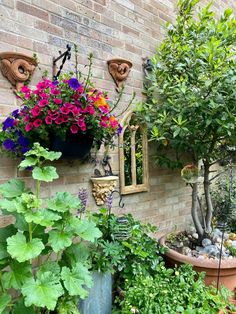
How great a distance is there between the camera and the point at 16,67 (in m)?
1.64

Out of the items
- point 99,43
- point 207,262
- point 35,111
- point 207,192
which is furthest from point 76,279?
point 99,43

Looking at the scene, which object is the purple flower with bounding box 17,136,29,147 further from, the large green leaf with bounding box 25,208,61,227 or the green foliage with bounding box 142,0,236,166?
the green foliage with bounding box 142,0,236,166

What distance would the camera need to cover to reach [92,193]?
212 centimetres

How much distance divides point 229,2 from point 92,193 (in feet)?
10.8

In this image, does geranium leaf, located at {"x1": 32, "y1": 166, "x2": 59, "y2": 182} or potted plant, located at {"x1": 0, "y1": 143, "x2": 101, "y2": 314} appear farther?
geranium leaf, located at {"x1": 32, "y1": 166, "x2": 59, "y2": 182}

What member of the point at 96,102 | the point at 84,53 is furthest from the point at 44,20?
the point at 96,102

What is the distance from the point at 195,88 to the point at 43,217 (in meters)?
1.54

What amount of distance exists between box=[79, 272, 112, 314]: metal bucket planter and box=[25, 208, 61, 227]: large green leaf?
0.56m

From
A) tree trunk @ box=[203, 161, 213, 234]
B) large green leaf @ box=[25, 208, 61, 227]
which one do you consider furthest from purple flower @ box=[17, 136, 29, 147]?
tree trunk @ box=[203, 161, 213, 234]

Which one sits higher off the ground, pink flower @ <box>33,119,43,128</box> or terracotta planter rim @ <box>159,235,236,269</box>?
pink flower @ <box>33,119,43,128</box>

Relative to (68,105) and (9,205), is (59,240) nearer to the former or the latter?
(9,205)

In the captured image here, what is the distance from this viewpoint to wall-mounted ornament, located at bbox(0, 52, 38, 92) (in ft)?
5.31

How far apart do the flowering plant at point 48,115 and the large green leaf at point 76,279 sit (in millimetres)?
716

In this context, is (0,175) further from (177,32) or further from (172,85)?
(177,32)
